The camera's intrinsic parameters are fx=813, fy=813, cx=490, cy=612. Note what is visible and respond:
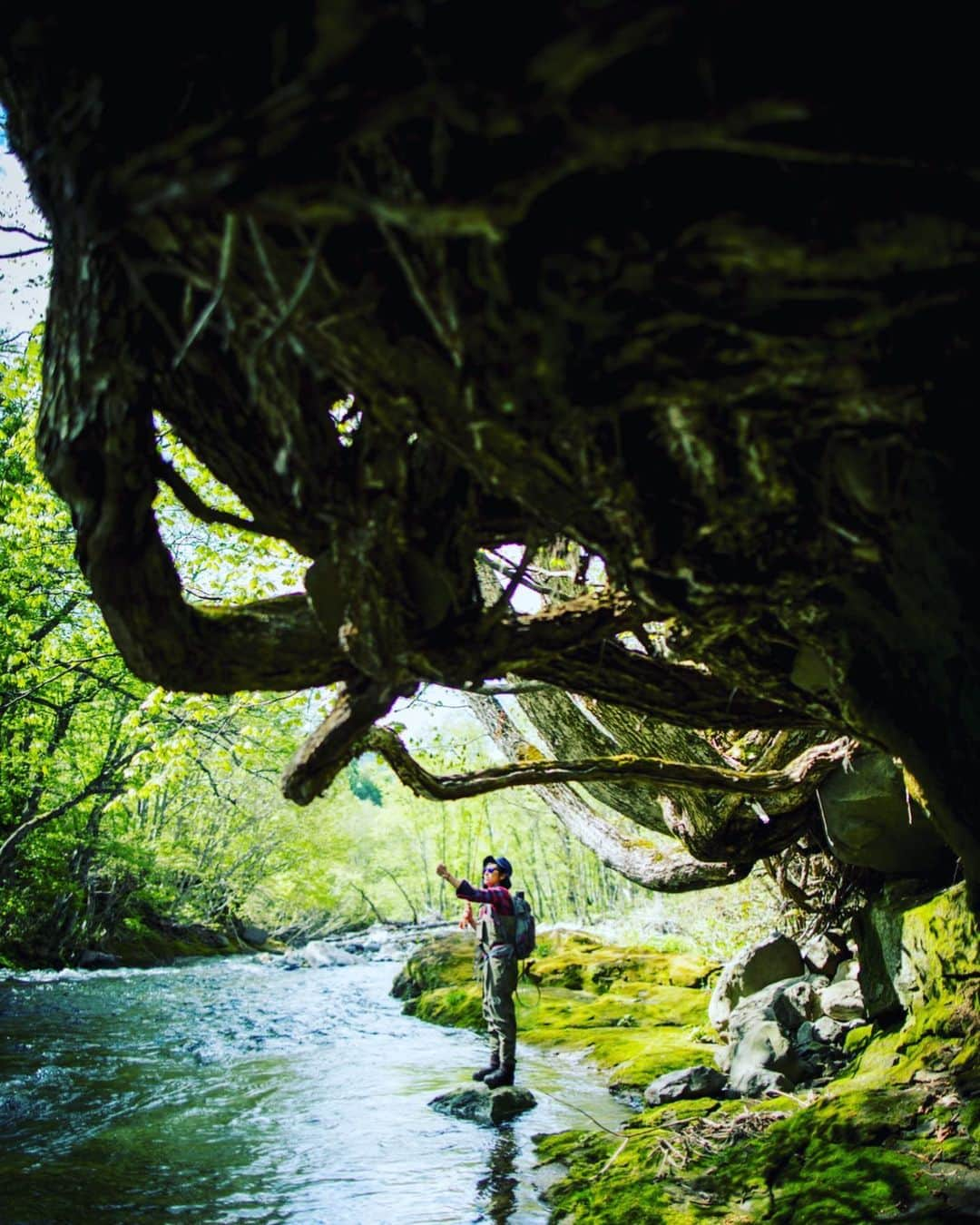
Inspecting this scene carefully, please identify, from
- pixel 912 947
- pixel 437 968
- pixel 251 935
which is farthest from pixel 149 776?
pixel 251 935

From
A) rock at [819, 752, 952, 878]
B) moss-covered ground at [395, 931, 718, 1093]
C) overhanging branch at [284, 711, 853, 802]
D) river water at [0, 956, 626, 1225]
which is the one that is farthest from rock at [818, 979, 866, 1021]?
overhanging branch at [284, 711, 853, 802]

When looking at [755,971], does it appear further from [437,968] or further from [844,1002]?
[437,968]

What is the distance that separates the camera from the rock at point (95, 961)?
21812mm

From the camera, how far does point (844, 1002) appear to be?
820 cm

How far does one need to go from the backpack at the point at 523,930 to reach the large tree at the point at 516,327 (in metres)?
6.21

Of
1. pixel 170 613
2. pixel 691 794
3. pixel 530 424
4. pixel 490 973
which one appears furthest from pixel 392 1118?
pixel 530 424

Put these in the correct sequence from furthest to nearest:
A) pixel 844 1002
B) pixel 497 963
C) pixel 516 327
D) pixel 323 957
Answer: pixel 323 957 < pixel 497 963 < pixel 844 1002 < pixel 516 327

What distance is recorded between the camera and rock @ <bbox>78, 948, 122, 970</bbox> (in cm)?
2181

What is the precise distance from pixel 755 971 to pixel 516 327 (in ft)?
31.6

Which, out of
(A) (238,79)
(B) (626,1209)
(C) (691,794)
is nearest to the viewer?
(A) (238,79)

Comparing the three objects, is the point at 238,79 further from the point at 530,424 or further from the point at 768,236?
the point at 768,236

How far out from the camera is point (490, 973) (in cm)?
864

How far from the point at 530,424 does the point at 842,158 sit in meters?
0.89

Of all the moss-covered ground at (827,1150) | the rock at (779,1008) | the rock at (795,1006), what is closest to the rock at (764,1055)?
the rock at (779,1008)
